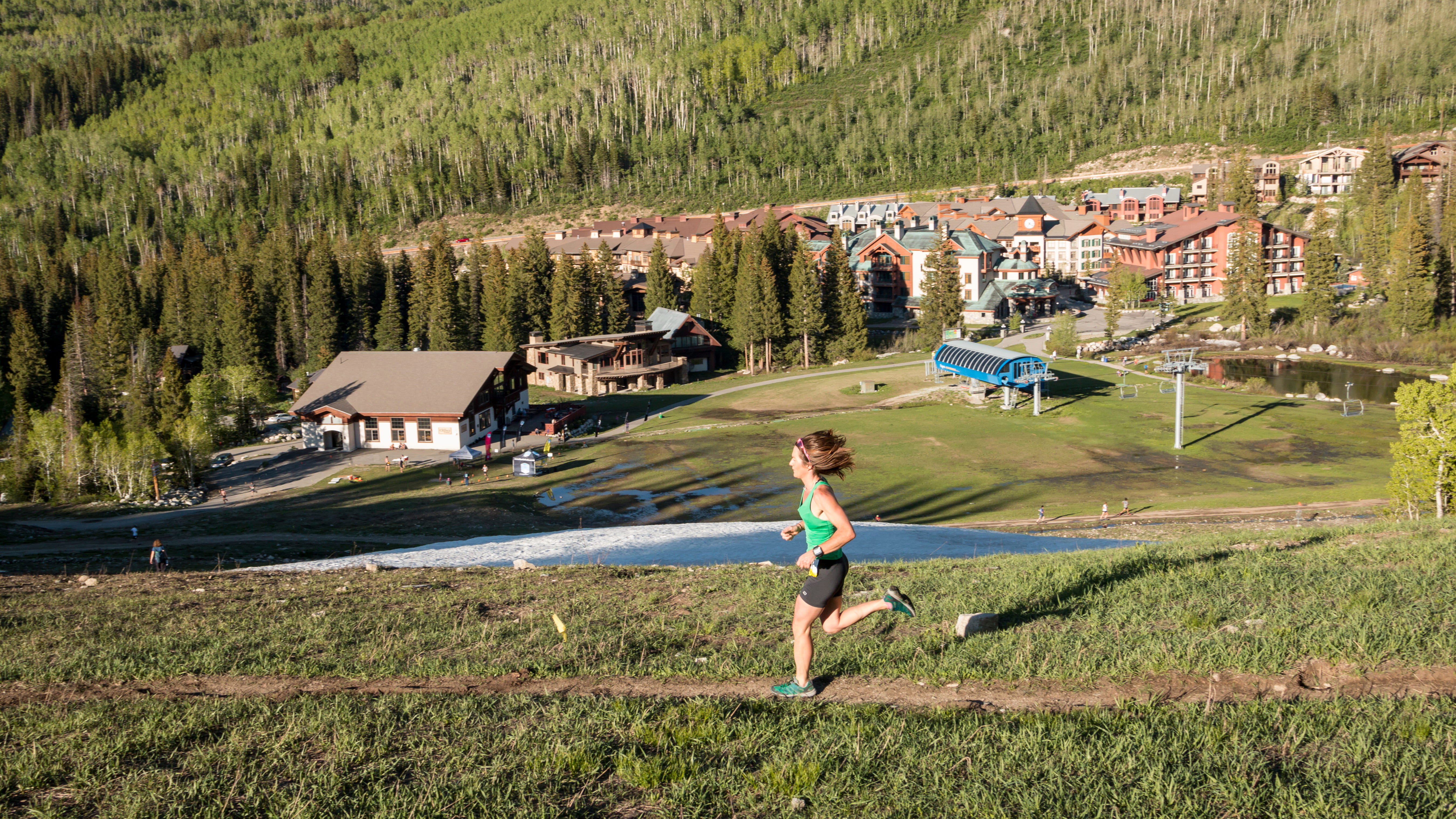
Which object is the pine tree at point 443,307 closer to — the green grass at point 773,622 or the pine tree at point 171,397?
the pine tree at point 171,397

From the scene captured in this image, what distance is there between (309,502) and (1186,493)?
4054cm

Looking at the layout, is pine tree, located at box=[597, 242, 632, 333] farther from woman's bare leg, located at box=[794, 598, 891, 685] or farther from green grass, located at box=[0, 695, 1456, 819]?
green grass, located at box=[0, 695, 1456, 819]

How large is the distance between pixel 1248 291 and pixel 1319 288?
6231 millimetres

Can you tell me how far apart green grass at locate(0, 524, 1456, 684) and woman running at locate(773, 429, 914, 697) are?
95cm

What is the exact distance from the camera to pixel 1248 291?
89500 millimetres

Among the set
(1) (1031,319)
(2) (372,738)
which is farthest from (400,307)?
(2) (372,738)

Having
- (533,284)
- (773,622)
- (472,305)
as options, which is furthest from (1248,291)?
(773,622)

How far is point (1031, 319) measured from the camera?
111812 mm

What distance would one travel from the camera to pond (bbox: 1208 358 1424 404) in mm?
68250

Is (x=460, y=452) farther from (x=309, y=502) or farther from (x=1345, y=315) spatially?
(x=1345, y=315)

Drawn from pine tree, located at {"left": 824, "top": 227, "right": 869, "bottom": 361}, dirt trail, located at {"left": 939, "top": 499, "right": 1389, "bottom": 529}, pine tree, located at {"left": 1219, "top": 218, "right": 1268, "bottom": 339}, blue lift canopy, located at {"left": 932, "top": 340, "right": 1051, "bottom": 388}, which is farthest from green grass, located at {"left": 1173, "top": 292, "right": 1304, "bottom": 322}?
dirt trail, located at {"left": 939, "top": 499, "right": 1389, "bottom": 529}

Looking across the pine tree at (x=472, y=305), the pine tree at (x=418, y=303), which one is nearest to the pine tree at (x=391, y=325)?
the pine tree at (x=418, y=303)

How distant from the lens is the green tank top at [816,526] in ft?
26.8

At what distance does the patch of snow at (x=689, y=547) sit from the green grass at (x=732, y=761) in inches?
503
